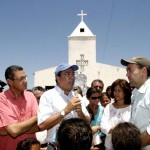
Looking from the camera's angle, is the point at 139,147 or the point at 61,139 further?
the point at 139,147

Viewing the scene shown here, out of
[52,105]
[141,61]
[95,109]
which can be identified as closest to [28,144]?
[52,105]

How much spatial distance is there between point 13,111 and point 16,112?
0.12ft

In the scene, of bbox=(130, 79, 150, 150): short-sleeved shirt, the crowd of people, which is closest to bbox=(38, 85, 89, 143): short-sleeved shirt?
the crowd of people

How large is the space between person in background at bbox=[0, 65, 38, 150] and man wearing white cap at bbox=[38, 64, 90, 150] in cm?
15

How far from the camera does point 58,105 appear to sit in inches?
138

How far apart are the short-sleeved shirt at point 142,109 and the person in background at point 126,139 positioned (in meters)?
1.03

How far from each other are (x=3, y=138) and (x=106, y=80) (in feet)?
→ 103

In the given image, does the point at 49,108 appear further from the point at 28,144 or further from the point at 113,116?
the point at 113,116

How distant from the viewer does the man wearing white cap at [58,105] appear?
10.7ft

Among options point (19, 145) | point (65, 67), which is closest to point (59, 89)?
point (65, 67)

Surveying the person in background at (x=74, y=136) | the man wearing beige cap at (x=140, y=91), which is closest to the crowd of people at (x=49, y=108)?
the man wearing beige cap at (x=140, y=91)

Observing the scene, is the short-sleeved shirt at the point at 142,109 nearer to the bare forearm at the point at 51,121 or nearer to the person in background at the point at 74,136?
the bare forearm at the point at 51,121

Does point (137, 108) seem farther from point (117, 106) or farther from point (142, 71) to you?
point (117, 106)

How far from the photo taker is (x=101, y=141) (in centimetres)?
475
